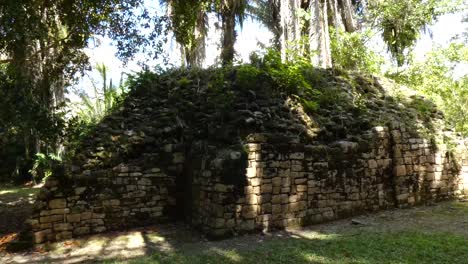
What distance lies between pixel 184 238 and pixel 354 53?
11.1 m

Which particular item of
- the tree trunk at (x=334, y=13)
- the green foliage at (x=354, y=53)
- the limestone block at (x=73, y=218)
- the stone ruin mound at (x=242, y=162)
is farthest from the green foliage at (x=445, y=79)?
the limestone block at (x=73, y=218)

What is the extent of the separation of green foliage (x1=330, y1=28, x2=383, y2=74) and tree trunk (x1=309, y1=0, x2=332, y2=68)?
48.9 inches

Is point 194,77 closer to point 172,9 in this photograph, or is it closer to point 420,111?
point 172,9

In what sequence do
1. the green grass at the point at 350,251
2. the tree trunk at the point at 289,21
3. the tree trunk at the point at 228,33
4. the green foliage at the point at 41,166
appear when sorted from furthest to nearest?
the tree trunk at the point at 228,33, the tree trunk at the point at 289,21, the green foliage at the point at 41,166, the green grass at the point at 350,251

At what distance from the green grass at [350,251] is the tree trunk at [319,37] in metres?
8.55

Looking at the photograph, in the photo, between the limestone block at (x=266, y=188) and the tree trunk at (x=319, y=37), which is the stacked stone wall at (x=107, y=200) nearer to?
the limestone block at (x=266, y=188)

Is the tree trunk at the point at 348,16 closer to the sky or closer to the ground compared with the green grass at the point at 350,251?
closer to the sky

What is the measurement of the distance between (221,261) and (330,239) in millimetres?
1877

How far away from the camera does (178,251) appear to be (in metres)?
5.96

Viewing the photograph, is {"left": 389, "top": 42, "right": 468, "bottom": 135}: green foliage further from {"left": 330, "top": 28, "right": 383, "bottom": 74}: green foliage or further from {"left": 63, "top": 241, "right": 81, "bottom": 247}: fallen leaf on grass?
{"left": 63, "top": 241, "right": 81, "bottom": 247}: fallen leaf on grass

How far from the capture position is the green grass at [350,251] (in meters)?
5.05

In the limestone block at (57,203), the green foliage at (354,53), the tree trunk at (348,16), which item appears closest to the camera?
the limestone block at (57,203)

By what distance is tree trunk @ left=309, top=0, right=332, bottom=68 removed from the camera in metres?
13.7

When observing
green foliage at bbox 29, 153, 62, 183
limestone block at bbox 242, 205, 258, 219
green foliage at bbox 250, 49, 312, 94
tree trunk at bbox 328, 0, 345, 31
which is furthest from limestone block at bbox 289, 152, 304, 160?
green foliage at bbox 29, 153, 62, 183
